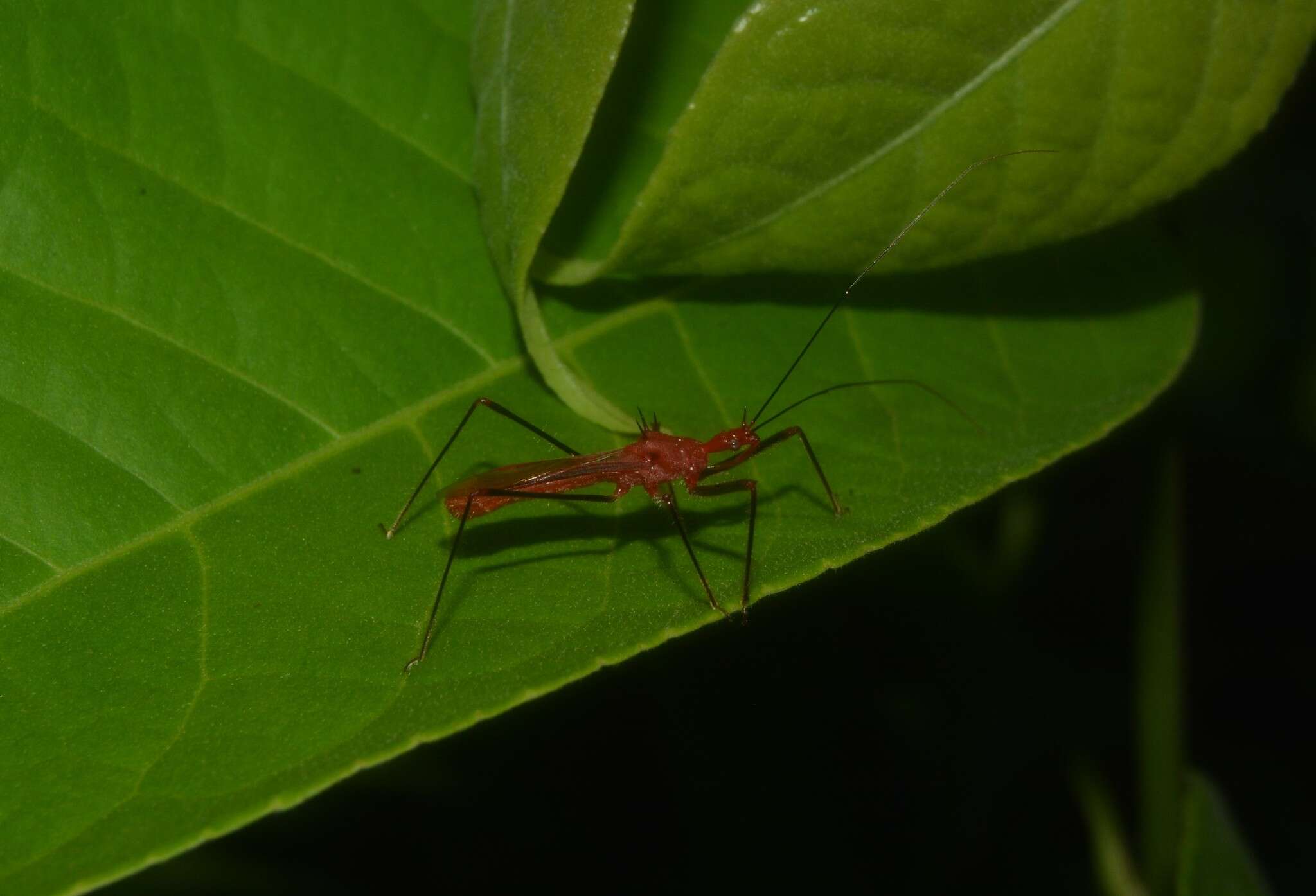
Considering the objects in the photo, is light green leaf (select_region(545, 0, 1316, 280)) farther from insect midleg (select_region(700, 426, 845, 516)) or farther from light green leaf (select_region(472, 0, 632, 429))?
insect midleg (select_region(700, 426, 845, 516))

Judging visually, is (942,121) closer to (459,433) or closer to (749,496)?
(749,496)

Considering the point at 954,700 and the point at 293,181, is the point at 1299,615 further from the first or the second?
the point at 293,181

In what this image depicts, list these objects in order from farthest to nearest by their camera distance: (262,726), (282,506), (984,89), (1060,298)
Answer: (1060,298) → (282,506) → (984,89) → (262,726)

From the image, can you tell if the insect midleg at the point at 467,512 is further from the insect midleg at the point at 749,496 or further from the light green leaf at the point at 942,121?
the light green leaf at the point at 942,121

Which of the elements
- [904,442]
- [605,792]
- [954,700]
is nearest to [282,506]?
[904,442]

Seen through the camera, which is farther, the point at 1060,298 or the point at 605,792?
the point at 605,792

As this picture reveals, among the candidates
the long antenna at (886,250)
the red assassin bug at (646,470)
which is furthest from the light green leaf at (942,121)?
the red assassin bug at (646,470)

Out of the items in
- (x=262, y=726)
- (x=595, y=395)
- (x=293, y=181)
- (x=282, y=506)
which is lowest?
(x=262, y=726)
